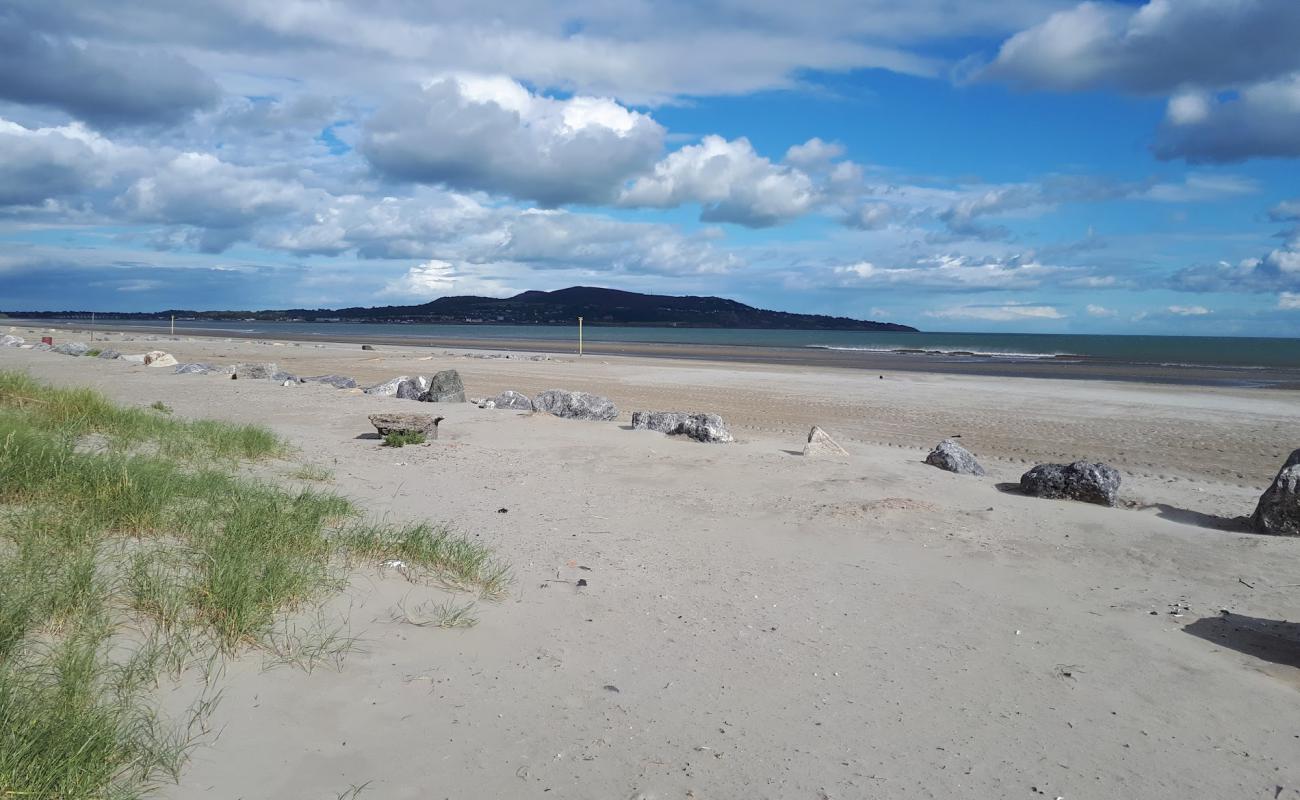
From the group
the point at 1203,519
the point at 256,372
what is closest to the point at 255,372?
the point at 256,372

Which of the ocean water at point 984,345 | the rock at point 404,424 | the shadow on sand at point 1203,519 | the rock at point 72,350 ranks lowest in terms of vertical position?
the shadow on sand at point 1203,519

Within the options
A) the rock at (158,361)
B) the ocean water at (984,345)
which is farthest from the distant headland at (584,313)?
the rock at (158,361)

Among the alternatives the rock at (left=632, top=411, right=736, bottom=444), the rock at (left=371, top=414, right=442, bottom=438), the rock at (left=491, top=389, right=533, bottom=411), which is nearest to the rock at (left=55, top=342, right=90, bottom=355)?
the rock at (left=491, top=389, right=533, bottom=411)

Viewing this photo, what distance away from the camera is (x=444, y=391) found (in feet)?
53.1

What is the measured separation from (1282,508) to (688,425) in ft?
23.1

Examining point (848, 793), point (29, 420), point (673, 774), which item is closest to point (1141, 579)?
point (848, 793)

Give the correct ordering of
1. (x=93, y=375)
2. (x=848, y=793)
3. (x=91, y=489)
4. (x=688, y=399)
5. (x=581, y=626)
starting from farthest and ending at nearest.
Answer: (x=688, y=399) → (x=93, y=375) → (x=91, y=489) → (x=581, y=626) → (x=848, y=793)

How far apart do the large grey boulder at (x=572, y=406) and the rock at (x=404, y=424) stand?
3961 mm

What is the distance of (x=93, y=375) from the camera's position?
18.5m

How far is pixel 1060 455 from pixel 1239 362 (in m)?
41.6

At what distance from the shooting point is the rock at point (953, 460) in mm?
10438

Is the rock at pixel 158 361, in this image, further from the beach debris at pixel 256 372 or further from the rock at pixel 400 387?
the rock at pixel 400 387

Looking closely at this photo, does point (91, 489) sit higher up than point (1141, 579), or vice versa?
point (91, 489)

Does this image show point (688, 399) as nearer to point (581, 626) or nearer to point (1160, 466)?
point (1160, 466)
